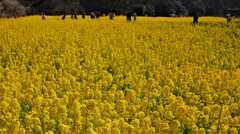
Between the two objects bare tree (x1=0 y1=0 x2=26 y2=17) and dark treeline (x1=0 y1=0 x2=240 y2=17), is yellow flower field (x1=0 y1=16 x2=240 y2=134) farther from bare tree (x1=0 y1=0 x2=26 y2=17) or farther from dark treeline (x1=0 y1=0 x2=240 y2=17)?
dark treeline (x1=0 y1=0 x2=240 y2=17)

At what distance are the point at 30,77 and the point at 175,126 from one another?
17.7 feet

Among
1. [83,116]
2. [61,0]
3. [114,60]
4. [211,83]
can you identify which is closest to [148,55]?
[114,60]

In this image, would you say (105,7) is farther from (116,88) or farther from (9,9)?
(116,88)

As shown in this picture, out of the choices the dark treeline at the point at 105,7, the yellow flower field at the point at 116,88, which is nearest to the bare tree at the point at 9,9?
the dark treeline at the point at 105,7

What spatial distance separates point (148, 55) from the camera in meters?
16.4

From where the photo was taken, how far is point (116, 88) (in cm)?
1127

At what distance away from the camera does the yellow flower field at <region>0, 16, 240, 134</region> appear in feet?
21.2

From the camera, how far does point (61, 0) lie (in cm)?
6406

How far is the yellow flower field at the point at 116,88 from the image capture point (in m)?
6.47

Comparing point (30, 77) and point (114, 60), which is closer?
point (30, 77)

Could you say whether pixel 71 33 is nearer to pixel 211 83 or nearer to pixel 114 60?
pixel 114 60

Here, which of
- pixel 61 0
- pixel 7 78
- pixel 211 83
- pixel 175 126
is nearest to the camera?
pixel 175 126

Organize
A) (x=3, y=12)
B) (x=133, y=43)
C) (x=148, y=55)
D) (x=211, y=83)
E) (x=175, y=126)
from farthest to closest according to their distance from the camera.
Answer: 1. (x=3, y=12)
2. (x=133, y=43)
3. (x=148, y=55)
4. (x=211, y=83)
5. (x=175, y=126)

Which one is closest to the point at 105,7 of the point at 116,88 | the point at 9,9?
the point at 9,9
